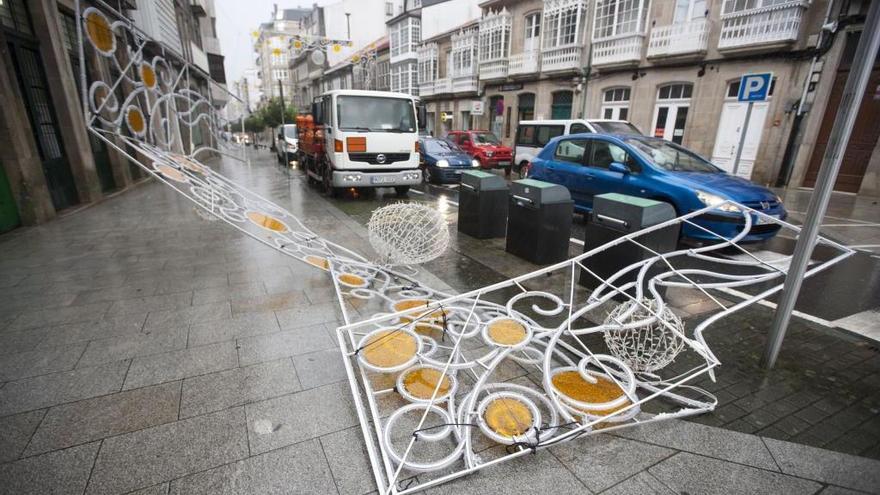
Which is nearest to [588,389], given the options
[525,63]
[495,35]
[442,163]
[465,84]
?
[442,163]

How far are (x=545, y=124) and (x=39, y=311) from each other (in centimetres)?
1220

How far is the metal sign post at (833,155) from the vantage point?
2395mm

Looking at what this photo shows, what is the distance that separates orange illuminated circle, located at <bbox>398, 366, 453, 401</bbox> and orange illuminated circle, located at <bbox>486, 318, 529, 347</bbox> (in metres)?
0.56

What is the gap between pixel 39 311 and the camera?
392 centimetres

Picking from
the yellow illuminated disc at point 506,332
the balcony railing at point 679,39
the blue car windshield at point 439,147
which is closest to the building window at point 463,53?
the balcony railing at point 679,39

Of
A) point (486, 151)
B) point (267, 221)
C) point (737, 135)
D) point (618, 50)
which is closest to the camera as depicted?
point (267, 221)

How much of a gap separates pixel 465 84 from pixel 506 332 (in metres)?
27.0

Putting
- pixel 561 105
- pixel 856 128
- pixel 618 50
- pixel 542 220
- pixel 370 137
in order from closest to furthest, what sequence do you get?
pixel 542 220, pixel 370 137, pixel 856 128, pixel 618 50, pixel 561 105

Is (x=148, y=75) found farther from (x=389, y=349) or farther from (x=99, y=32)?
(x=389, y=349)

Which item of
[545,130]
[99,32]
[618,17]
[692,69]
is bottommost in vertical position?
[545,130]

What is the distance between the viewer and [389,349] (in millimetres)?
3203

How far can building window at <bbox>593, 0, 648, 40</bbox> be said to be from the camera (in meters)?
16.5

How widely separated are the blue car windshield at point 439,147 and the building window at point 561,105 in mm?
9315

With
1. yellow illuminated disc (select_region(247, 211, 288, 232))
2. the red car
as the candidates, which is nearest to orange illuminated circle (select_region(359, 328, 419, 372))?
yellow illuminated disc (select_region(247, 211, 288, 232))
